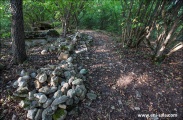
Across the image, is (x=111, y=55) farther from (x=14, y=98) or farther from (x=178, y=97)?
(x=14, y=98)

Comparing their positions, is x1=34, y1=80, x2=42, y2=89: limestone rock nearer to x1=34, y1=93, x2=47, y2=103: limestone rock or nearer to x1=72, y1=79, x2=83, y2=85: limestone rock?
x1=34, y1=93, x2=47, y2=103: limestone rock

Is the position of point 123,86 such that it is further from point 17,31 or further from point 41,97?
point 17,31

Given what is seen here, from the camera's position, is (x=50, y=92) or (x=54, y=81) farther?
(x=54, y=81)

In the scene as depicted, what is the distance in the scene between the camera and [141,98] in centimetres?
294

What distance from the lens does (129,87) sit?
3168mm

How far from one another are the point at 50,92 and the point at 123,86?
1.77m

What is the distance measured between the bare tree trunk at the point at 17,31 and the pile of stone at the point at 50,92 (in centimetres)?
84

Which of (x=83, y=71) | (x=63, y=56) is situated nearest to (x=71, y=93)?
(x=83, y=71)

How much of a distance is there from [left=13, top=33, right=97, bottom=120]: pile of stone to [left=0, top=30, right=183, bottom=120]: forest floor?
0.60 ft

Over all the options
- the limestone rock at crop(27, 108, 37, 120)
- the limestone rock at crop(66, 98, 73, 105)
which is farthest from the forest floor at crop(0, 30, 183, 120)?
the limestone rock at crop(66, 98, 73, 105)

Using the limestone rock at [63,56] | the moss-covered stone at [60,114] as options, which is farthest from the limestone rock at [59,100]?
the limestone rock at [63,56]

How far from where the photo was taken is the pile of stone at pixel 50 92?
2395mm

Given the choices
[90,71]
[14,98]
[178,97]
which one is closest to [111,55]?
[90,71]

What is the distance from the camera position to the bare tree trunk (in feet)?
10.6
